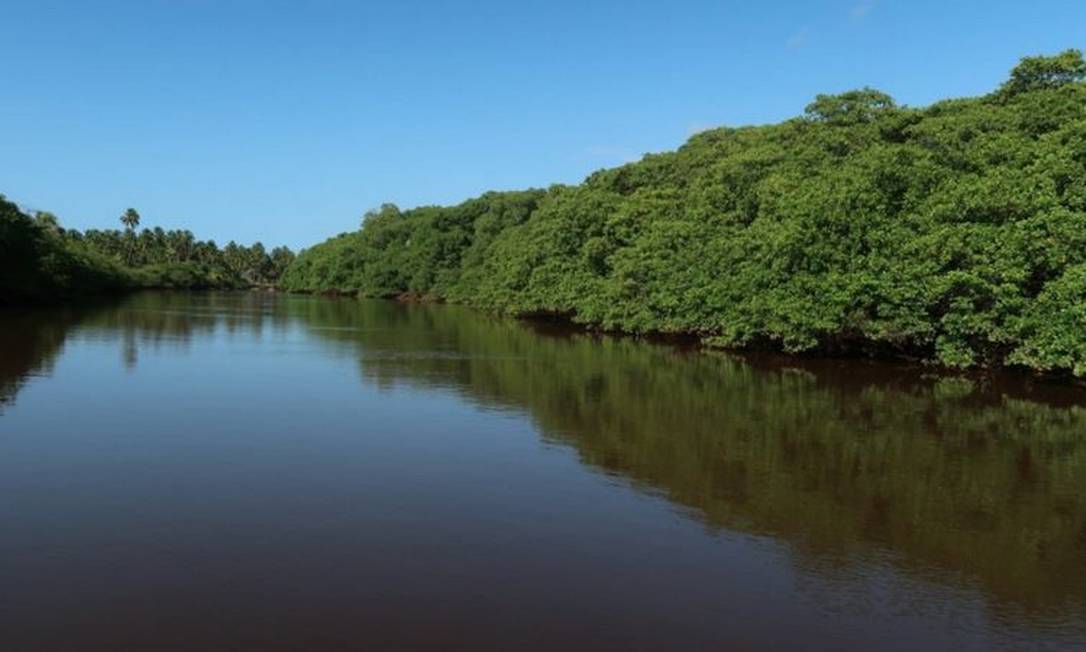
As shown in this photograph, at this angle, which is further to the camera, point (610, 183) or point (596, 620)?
point (610, 183)

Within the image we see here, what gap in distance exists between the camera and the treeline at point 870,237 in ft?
98.7

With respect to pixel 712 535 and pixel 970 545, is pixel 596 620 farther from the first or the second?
pixel 970 545

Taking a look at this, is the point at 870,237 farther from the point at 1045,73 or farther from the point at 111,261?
the point at 111,261

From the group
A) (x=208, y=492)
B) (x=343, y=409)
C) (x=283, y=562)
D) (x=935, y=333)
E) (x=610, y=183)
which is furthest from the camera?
(x=610, y=183)

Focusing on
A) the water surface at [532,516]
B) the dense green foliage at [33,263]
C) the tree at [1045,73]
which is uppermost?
the tree at [1045,73]

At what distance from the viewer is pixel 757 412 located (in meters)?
25.1

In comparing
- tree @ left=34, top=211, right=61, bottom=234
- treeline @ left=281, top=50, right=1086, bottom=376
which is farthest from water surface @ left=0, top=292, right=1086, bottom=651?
tree @ left=34, top=211, right=61, bottom=234

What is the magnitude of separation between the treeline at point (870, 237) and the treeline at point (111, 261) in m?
39.3

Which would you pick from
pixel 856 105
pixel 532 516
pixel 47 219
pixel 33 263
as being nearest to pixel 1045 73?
pixel 856 105

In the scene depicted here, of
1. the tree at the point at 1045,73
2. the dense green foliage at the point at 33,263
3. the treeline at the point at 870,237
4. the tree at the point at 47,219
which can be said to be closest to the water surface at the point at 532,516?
the treeline at the point at 870,237

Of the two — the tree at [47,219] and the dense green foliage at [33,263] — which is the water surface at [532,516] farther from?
the tree at [47,219]

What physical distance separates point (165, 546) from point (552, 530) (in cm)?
590

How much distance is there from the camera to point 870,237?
3569cm

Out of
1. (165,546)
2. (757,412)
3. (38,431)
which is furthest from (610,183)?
(165,546)
